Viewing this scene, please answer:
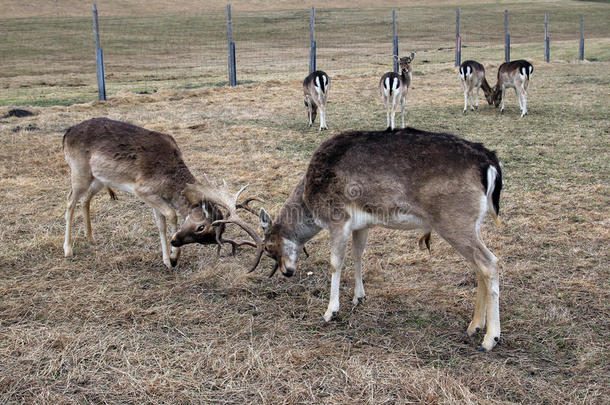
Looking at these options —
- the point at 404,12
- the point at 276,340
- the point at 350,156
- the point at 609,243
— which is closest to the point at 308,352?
the point at 276,340

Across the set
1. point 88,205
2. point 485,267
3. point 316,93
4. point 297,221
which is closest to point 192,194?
point 297,221

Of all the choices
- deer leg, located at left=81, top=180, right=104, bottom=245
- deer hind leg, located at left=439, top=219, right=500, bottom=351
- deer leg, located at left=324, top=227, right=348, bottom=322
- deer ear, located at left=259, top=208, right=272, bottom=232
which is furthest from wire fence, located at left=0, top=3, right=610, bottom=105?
deer hind leg, located at left=439, top=219, right=500, bottom=351

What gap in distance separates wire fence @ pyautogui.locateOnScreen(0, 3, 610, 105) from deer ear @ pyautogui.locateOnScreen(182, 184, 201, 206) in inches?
492

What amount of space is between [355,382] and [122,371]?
1555 mm

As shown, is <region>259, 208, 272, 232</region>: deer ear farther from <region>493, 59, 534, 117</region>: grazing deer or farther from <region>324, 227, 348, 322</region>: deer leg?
<region>493, 59, 534, 117</region>: grazing deer

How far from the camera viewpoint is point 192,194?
5.52m

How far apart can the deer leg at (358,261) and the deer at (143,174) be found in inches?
43.1

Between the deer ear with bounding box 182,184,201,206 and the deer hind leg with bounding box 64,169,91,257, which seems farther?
the deer hind leg with bounding box 64,169,91,257

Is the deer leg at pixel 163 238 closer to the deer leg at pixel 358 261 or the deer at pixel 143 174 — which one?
the deer at pixel 143 174

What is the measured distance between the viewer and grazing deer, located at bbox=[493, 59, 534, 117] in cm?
1409

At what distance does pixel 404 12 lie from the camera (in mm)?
60469

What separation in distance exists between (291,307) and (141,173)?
81.5 inches

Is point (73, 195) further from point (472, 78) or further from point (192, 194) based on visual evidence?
point (472, 78)

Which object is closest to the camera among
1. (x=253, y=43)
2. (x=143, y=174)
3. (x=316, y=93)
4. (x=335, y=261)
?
(x=335, y=261)
